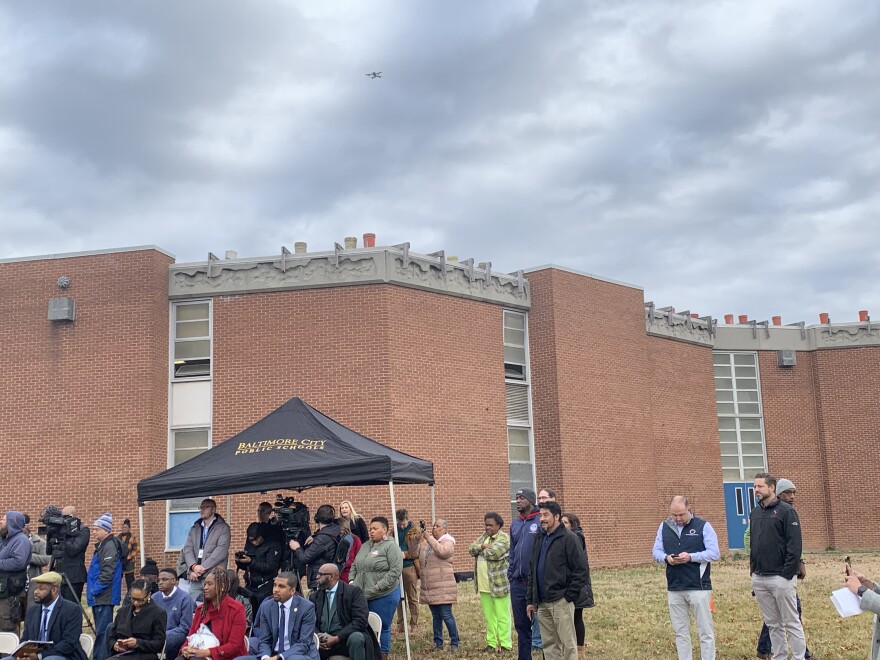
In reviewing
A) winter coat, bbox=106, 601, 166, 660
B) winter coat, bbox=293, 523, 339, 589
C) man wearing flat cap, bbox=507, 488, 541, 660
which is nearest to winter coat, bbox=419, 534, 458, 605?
winter coat, bbox=293, 523, 339, 589

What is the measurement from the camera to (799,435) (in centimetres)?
3097

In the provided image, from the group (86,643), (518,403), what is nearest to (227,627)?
(86,643)

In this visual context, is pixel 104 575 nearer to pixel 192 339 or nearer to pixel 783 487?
pixel 783 487

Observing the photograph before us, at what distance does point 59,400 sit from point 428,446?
26.9 ft

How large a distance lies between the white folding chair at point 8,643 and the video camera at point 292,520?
3098 mm

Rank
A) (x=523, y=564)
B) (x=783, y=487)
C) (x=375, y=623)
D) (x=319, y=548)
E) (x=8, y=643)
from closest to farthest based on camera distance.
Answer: (x=8, y=643)
(x=375, y=623)
(x=783, y=487)
(x=523, y=564)
(x=319, y=548)

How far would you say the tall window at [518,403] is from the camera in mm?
23641

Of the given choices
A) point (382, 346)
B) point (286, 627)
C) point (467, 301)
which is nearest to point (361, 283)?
point (382, 346)

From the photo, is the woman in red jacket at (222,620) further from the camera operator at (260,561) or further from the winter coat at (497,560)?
the winter coat at (497,560)

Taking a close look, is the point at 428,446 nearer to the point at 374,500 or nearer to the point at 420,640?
the point at 374,500

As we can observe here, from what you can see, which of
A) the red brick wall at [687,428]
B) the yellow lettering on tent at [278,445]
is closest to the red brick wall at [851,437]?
the red brick wall at [687,428]

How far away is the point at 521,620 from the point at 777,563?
2779 mm

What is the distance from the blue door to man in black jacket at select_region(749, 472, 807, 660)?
2096 cm

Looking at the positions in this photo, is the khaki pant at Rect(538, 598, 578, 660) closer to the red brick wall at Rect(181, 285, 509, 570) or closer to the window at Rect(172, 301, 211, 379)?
the red brick wall at Rect(181, 285, 509, 570)
